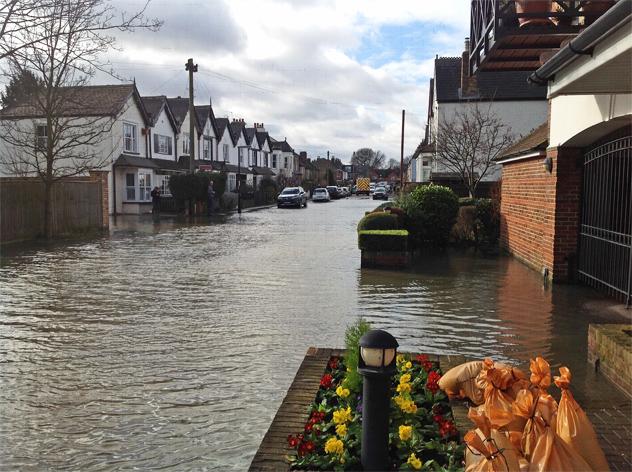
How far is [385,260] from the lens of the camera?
1292 centimetres

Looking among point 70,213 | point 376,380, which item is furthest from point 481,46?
point 70,213

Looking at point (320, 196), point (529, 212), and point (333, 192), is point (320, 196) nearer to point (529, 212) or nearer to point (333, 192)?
point (333, 192)

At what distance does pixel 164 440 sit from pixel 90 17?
43.0 feet

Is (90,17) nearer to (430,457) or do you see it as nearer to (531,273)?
(531,273)

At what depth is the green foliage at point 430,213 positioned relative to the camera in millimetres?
15914

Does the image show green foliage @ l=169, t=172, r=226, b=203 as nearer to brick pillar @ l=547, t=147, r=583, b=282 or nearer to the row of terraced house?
the row of terraced house

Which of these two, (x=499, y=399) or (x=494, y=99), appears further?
(x=494, y=99)

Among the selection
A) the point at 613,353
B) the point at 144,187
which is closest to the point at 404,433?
the point at 613,353

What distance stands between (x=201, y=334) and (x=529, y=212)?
8.25 m

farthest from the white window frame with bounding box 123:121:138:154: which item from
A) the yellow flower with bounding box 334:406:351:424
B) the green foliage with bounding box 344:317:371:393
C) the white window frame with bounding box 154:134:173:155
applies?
the yellow flower with bounding box 334:406:351:424

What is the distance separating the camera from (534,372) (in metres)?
3.27

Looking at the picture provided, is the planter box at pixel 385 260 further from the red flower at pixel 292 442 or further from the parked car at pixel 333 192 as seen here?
the parked car at pixel 333 192

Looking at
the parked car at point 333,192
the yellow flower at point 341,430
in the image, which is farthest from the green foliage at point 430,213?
the parked car at point 333,192

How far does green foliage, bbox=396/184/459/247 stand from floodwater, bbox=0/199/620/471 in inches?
55.8
